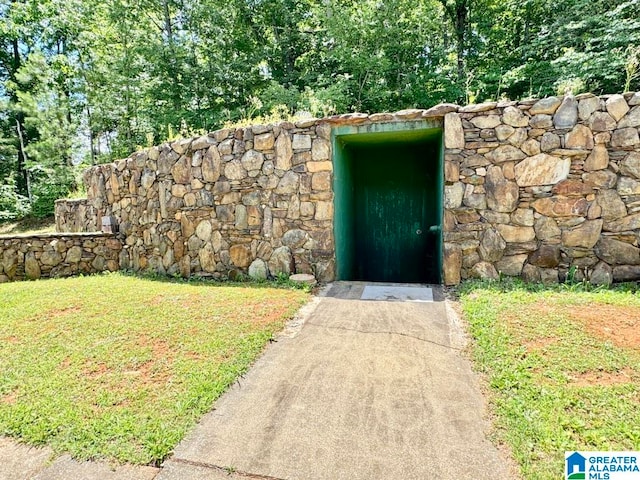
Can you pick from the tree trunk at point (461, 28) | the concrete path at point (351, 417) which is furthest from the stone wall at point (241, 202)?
the tree trunk at point (461, 28)

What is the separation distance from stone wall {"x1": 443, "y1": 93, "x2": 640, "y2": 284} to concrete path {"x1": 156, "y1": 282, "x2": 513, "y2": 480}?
1695 mm

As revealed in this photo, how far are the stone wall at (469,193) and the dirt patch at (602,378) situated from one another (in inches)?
79.7

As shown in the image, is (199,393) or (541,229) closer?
(199,393)

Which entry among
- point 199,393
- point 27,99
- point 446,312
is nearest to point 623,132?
point 446,312

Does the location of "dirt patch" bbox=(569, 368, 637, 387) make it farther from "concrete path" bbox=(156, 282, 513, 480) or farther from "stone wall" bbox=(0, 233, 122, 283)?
"stone wall" bbox=(0, 233, 122, 283)

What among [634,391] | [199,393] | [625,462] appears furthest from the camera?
[199,393]

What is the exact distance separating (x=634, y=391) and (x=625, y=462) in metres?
0.67

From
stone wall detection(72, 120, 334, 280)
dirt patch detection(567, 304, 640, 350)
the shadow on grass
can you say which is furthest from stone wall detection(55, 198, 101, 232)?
dirt patch detection(567, 304, 640, 350)

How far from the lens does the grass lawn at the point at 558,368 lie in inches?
67.0

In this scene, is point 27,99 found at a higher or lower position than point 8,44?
lower

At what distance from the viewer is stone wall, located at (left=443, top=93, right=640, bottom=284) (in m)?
3.78

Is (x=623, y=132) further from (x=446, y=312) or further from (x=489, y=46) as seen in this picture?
(x=489, y=46)

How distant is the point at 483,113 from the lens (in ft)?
13.3

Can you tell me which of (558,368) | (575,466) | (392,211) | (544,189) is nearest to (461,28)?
(392,211)
